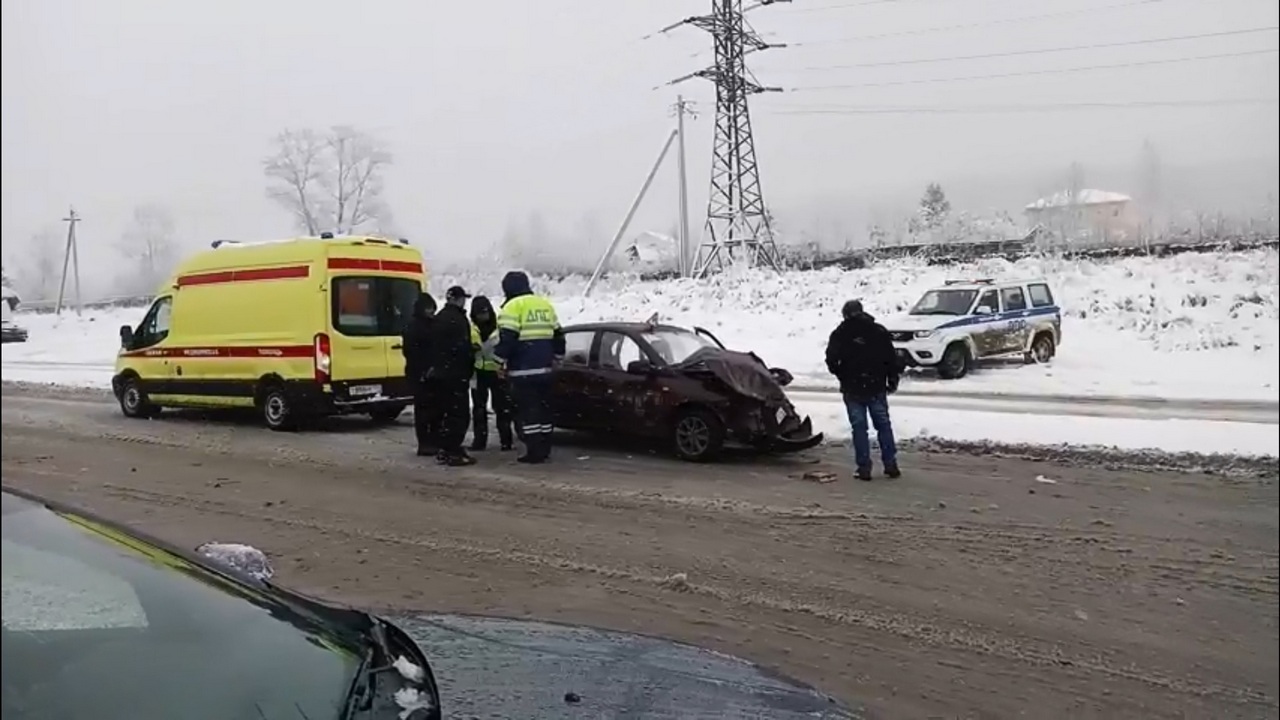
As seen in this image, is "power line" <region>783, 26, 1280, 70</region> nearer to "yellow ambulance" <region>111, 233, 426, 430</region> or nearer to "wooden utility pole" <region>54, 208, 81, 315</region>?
"yellow ambulance" <region>111, 233, 426, 430</region>

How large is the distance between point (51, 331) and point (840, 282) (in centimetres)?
247

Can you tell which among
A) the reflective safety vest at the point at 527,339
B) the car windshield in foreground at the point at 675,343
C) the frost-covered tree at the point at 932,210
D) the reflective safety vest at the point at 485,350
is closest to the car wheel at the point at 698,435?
the car windshield in foreground at the point at 675,343

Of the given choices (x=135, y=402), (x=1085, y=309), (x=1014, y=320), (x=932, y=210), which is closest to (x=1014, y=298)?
(x=1014, y=320)

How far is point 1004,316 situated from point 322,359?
3159 millimetres

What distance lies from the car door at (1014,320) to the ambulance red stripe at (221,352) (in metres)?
2.96

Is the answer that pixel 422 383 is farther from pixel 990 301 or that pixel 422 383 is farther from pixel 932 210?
pixel 932 210

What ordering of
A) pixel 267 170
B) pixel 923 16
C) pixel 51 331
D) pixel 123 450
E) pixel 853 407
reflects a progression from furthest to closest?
1. pixel 853 407
2. pixel 123 450
3. pixel 267 170
4. pixel 923 16
5. pixel 51 331

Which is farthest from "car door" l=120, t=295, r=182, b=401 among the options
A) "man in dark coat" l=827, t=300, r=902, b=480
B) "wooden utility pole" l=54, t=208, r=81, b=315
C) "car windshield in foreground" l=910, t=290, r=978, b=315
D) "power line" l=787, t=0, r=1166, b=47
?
"car windshield in foreground" l=910, t=290, r=978, b=315

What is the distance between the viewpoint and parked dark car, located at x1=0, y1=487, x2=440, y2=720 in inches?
60.5

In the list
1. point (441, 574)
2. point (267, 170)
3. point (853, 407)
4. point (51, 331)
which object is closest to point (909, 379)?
point (853, 407)

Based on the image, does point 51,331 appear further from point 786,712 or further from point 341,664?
point 786,712

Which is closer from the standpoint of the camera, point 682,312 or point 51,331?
point 51,331

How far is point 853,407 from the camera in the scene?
22.5 feet

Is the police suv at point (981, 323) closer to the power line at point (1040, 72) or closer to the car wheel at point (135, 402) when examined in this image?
the power line at point (1040, 72)
